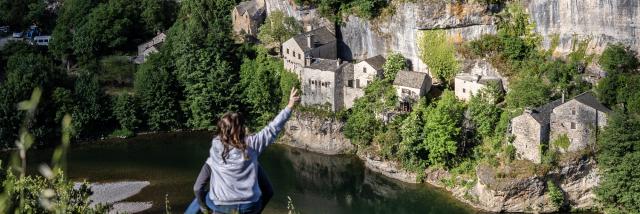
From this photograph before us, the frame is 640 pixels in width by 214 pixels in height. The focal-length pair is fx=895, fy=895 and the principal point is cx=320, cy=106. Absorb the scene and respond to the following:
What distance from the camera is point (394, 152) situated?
3694 cm

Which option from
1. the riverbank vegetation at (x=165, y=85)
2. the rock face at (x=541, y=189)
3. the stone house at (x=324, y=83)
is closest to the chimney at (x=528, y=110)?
the rock face at (x=541, y=189)

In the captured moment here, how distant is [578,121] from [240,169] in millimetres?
26031

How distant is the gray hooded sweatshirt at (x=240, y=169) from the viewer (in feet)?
25.8

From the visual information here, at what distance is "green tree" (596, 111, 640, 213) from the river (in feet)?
15.8

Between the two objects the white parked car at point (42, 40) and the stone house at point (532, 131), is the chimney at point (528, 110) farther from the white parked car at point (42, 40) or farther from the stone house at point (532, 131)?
the white parked car at point (42, 40)

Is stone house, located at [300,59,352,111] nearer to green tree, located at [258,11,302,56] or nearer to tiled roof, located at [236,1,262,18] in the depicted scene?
green tree, located at [258,11,302,56]

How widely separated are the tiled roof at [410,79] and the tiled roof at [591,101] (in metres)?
7.35

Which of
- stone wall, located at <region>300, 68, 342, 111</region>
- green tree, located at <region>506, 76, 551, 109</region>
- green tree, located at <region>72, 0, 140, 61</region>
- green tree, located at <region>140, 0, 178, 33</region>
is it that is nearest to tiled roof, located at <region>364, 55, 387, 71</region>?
stone wall, located at <region>300, 68, 342, 111</region>

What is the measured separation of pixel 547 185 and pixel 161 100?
761 inches

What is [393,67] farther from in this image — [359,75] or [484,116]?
[484,116]

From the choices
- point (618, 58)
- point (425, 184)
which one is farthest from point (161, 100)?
point (618, 58)

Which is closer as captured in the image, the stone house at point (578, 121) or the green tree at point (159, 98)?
the stone house at point (578, 121)

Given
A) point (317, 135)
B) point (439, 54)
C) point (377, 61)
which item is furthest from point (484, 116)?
point (317, 135)

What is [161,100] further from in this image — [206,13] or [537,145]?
[537,145]
